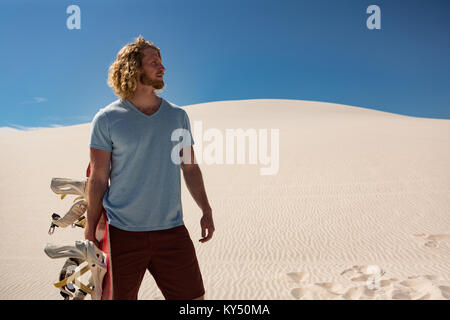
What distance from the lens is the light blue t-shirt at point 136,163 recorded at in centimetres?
205

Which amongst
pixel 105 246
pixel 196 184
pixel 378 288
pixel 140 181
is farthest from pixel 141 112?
pixel 378 288

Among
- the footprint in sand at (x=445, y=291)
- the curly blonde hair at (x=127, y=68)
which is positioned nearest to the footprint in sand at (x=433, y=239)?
the footprint in sand at (x=445, y=291)

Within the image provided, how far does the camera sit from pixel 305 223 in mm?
10797

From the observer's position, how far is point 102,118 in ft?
6.72

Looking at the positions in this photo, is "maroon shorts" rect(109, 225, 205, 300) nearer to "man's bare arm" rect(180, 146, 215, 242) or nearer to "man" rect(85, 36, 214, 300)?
"man" rect(85, 36, 214, 300)

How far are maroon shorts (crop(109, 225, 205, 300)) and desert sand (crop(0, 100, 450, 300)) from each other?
170 inches

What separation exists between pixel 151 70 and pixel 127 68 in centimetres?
14

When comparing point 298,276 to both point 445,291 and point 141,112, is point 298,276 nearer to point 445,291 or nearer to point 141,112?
point 445,291

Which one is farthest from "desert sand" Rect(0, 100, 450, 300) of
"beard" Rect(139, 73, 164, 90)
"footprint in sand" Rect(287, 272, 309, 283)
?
"beard" Rect(139, 73, 164, 90)

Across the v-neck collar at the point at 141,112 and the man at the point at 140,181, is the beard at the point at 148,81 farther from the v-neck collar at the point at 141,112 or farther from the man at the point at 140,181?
the v-neck collar at the point at 141,112

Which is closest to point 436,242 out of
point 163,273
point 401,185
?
point 401,185

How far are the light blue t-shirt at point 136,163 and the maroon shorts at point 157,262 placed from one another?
0.06 meters

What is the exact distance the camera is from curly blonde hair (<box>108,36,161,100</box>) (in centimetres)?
212
